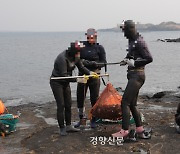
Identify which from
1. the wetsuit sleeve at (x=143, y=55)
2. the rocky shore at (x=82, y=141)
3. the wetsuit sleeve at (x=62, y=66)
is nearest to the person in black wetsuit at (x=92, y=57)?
the wetsuit sleeve at (x=62, y=66)

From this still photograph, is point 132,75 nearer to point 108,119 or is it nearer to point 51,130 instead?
point 108,119

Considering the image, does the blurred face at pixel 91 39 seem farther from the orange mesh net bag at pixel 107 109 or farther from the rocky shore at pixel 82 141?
the rocky shore at pixel 82 141

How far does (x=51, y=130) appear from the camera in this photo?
862cm

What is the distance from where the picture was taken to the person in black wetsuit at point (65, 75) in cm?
764

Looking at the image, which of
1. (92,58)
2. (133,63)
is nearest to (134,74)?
(133,63)

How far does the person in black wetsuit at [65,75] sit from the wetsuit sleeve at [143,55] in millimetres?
1274

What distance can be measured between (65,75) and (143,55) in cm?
169

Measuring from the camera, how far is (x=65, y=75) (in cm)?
769

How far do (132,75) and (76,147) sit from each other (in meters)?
1.81

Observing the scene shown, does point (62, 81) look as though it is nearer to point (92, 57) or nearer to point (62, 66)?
point (62, 66)

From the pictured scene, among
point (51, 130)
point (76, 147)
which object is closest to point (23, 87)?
point (51, 130)

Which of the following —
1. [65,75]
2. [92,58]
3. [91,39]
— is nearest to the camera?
[65,75]

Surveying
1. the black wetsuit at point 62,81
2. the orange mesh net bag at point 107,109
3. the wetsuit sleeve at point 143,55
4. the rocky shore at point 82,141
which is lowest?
the rocky shore at point 82,141

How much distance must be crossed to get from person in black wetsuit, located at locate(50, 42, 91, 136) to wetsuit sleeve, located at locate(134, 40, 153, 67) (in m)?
1.27
